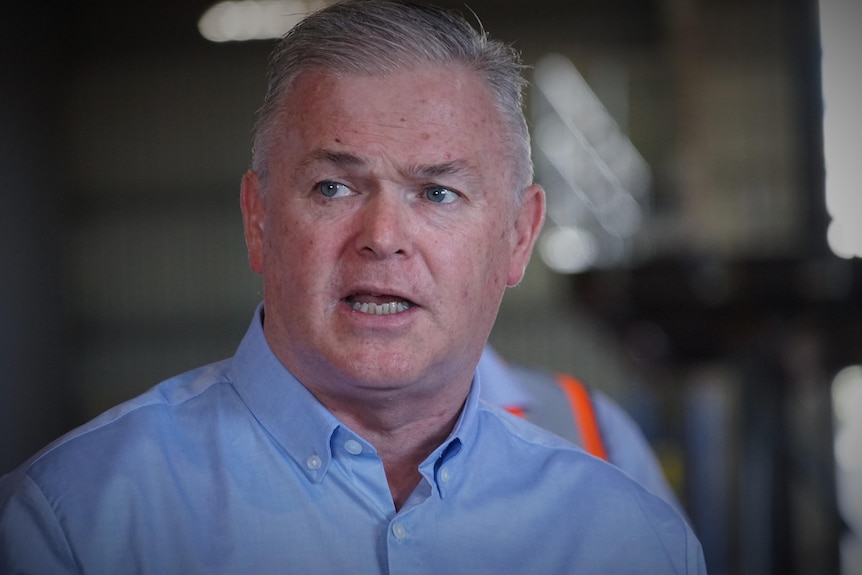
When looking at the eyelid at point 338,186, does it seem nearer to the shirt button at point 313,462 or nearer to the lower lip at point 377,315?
the lower lip at point 377,315

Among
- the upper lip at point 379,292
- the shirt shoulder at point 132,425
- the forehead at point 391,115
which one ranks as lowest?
the shirt shoulder at point 132,425

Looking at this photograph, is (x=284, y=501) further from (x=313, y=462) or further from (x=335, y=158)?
(x=335, y=158)

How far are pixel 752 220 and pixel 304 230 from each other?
17.1 ft

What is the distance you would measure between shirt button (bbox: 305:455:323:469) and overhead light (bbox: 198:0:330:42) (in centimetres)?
383

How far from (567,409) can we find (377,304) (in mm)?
713

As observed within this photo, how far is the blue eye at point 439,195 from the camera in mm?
920

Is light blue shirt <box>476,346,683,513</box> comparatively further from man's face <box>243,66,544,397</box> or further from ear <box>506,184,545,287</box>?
Answer: man's face <box>243,66,544,397</box>

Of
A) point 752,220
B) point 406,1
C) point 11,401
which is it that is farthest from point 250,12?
point 406,1

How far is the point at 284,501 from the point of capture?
0.92 meters

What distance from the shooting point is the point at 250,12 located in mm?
5102

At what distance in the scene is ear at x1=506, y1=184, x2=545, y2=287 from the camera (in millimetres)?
1060

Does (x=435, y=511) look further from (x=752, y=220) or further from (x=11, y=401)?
(x=752, y=220)

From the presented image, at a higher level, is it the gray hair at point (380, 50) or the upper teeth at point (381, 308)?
the gray hair at point (380, 50)

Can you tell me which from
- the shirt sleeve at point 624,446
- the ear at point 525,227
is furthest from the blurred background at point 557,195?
the ear at point 525,227
